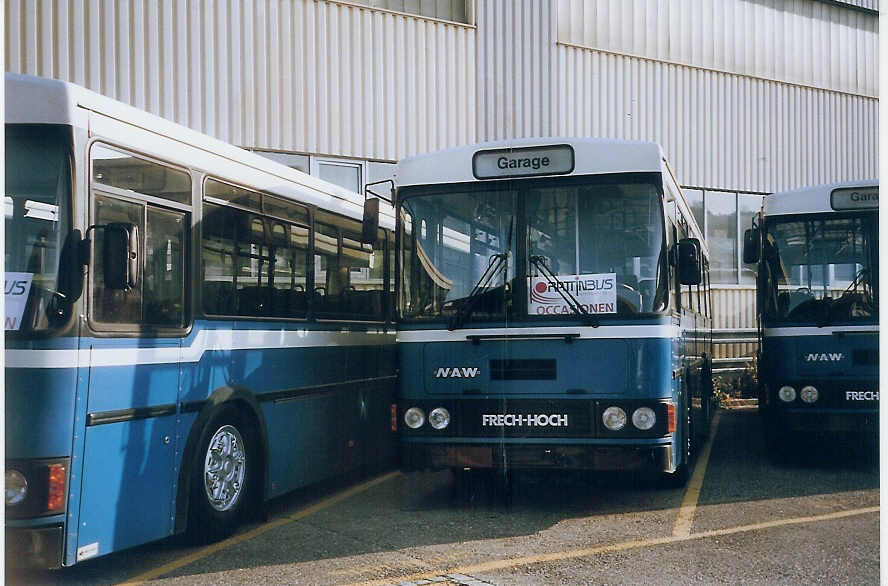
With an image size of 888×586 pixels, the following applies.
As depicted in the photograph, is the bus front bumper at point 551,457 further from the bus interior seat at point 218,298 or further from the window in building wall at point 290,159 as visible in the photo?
the window in building wall at point 290,159

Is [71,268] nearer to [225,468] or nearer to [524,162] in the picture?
[225,468]

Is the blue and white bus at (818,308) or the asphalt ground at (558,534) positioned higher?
the blue and white bus at (818,308)

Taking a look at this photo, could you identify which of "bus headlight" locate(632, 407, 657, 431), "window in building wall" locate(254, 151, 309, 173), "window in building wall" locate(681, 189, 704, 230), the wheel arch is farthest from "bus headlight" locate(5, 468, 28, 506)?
"window in building wall" locate(681, 189, 704, 230)

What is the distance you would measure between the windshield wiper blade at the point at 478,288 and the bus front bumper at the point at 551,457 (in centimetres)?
88

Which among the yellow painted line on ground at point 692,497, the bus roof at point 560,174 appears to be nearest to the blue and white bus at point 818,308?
the yellow painted line on ground at point 692,497

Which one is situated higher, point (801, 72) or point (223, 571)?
point (801, 72)

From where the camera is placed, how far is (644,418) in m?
6.61

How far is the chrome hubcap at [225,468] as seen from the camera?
6145 millimetres

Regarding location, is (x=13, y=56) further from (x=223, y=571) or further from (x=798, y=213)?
(x=798, y=213)

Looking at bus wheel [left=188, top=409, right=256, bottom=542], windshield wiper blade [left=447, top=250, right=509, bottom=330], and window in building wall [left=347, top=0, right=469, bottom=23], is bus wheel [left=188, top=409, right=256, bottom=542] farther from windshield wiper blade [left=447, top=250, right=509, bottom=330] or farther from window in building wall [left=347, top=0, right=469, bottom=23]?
window in building wall [left=347, top=0, right=469, bottom=23]

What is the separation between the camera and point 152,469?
551 centimetres

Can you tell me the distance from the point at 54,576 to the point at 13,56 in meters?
2.83

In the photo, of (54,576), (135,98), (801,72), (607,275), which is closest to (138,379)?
(54,576)

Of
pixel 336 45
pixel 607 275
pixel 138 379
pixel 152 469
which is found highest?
pixel 336 45
